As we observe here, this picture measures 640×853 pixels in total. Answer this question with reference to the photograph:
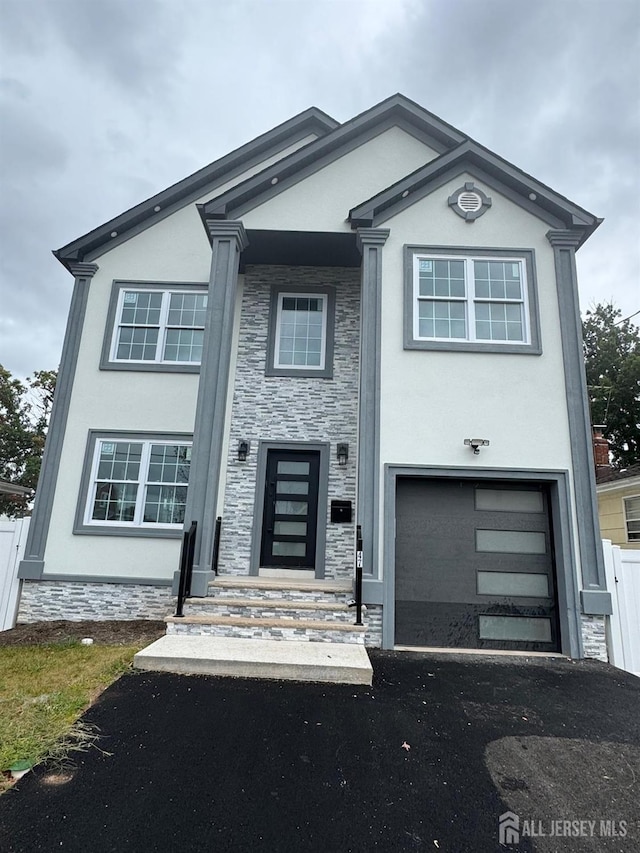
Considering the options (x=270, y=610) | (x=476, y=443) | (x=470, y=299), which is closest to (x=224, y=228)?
(x=470, y=299)

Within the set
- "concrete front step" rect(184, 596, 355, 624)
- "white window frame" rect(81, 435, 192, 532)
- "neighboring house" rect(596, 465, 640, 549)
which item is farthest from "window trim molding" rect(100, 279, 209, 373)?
"neighboring house" rect(596, 465, 640, 549)

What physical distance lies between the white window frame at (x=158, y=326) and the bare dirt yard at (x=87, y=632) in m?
4.29

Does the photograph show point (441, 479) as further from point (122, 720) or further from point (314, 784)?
point (122, 720)

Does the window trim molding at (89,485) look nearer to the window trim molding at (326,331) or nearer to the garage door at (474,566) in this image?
the window trim molding at (326,331)

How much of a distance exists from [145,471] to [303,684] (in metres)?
4.60

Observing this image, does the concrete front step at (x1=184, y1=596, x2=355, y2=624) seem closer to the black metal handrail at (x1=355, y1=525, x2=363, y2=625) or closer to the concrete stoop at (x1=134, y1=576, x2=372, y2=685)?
the concrete stoop at (x1=134, y1=576, x2=372, y2=685)

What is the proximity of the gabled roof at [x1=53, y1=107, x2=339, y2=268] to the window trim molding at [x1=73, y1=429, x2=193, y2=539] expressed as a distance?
3.45 metres

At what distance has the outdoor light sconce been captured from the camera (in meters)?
6.00

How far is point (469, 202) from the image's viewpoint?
687 centimetres

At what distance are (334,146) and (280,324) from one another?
3.09 m

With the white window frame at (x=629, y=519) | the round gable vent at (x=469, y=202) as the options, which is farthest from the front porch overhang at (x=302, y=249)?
the white window frame at (x=629, y=519)

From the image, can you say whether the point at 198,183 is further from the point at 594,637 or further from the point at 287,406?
the point at 594,637

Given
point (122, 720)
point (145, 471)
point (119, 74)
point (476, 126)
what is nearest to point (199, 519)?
point (145, 471)

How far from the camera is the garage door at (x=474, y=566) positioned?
5812 mm
